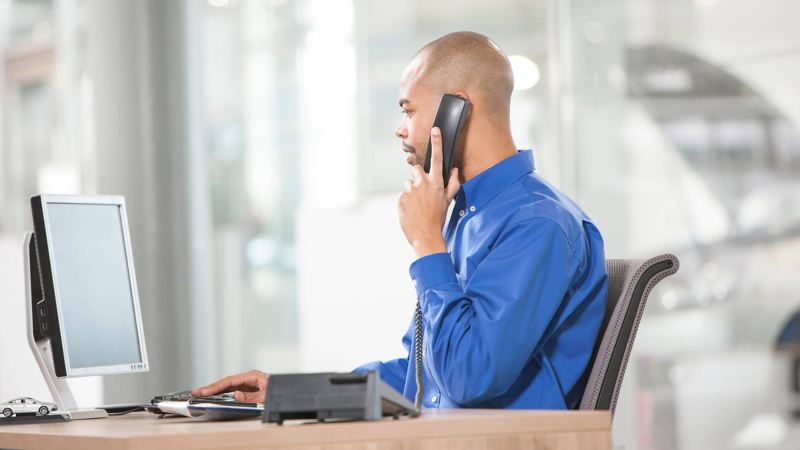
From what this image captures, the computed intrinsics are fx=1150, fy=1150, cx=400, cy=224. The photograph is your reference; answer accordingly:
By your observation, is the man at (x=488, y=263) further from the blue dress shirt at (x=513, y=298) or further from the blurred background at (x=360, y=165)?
the blurred background at (x=360, y=165)

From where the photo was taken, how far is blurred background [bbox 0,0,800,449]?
331cm

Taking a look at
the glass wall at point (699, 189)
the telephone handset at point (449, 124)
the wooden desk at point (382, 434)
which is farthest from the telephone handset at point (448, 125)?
the glass wall at point (699, 189)

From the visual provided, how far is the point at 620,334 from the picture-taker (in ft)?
6.44

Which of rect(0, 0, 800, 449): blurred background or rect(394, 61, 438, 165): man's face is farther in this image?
rect(0, 0, 800, 449): blurred background

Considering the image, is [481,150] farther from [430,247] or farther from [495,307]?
[495,307]

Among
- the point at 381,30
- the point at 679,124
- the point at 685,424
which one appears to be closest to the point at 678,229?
the point at 679,124

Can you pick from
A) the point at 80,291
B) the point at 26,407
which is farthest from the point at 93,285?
the point at 26,407

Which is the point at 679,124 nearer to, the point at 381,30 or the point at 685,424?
the point at 685,424

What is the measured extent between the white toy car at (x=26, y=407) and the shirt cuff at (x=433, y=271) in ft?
2.31

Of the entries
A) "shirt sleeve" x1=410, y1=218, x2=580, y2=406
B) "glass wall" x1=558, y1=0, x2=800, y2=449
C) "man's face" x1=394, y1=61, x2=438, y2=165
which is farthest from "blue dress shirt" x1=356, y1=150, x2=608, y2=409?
"glass wall" x1=558, y1=0, x2=800, y2=449

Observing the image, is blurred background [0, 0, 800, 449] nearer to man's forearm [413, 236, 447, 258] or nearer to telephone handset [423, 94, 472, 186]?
telephone handset [423, 94, 472, 186]

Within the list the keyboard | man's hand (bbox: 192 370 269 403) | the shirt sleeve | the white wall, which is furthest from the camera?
the white wall

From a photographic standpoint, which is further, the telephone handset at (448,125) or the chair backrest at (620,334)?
the telephone handset at (448,125)

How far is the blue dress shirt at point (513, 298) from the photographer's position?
1.83 meters
